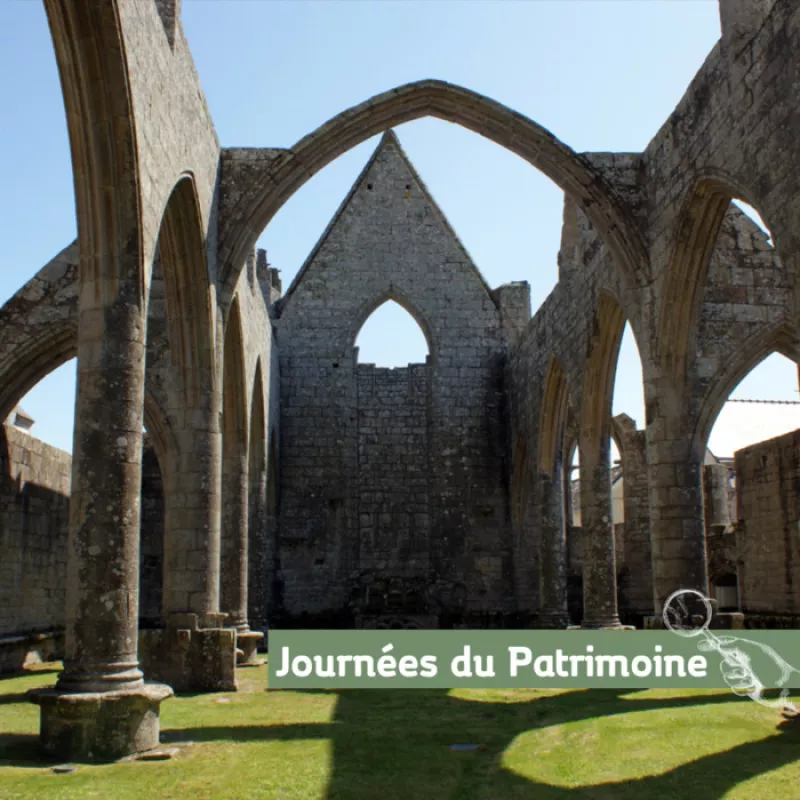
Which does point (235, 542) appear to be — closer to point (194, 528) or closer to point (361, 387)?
point (194, 528)

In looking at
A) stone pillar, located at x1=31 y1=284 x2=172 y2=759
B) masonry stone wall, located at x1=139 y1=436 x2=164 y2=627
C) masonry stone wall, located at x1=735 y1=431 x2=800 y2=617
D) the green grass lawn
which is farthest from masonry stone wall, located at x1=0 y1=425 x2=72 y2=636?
masonry stone wall, located at x1=735 y1=431 x2=800 y2=617

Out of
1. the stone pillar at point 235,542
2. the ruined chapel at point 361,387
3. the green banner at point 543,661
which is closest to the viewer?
the ruined chapel at point 361,387

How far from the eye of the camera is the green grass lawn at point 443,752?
4.54 m

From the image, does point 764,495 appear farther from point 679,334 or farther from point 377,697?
point 377,697

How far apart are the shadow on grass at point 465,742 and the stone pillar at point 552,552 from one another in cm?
624

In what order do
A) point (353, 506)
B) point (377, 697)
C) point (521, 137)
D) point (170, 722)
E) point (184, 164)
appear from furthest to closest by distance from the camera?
point (353, 506), point (521, 137), point (377, 697), point (184, 164), point (170, 722)

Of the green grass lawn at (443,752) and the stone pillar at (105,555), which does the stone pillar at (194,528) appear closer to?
the green grass lawn at (443,752)

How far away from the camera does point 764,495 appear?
47.5 feet

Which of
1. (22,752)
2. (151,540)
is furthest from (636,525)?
(22,752)

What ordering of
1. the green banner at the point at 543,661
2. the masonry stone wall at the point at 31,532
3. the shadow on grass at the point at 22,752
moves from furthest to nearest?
the masonry stone wall at the point at 31,532
the green banner at the point at 543,661
the shadow on grass at the point at 22,752

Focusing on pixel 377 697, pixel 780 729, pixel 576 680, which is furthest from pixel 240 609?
pixel 780 729

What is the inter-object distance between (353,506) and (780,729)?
11.9 metres

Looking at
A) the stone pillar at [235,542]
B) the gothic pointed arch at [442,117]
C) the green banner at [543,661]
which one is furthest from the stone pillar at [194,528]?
the stone pillar at [235,542]

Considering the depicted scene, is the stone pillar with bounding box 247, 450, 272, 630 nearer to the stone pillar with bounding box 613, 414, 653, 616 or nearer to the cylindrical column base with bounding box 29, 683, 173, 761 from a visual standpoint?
the stone pillar with bounding box 613, 414, 653, 616
